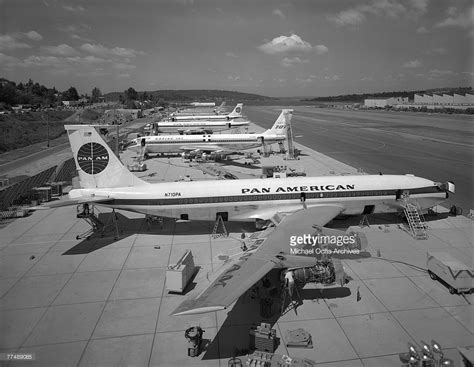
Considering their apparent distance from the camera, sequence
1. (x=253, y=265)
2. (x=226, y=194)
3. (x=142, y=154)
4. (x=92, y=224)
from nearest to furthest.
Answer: (x=253, y=265) < (x=226, y=194) < (x=92, y=224) < (x=142, y=154)

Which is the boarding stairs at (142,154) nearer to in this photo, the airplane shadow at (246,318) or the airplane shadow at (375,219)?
the airplane shadow at (375,219)

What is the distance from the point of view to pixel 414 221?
95.7ft

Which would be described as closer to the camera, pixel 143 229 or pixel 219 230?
pixel 219 230

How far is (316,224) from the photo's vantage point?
23703mm

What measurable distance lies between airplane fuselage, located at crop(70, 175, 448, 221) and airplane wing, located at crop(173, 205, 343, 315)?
2622 millimetres

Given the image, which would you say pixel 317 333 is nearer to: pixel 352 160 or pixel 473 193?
pixel 473 193

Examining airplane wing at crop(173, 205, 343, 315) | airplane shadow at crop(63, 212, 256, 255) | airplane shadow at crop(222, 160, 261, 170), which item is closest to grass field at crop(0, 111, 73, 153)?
airplane shadow at crop(222, 160, 261, 170)

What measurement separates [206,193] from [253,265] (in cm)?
1125

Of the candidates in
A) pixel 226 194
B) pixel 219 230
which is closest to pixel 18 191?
pixel 219 230

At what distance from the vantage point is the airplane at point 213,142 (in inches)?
2470

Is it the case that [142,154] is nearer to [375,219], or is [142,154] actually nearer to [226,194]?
[226,194]

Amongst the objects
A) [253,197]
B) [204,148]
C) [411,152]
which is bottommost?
[411,152]

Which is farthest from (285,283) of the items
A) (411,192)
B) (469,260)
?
(411,192)

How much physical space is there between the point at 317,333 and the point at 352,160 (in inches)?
1859
